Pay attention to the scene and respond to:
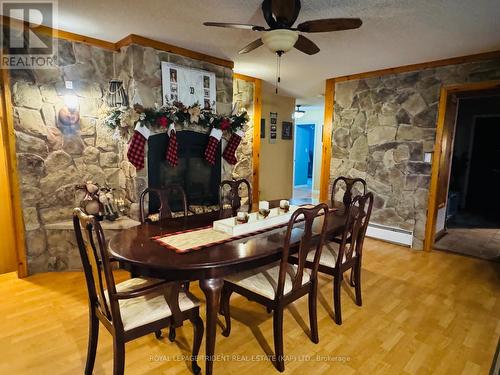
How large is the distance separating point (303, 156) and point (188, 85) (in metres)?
6.38

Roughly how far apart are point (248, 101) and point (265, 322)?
138 inches

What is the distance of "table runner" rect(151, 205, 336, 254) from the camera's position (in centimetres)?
176

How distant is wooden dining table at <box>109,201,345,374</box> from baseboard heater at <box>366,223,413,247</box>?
2.88 metres

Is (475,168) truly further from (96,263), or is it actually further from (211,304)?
(96,263)

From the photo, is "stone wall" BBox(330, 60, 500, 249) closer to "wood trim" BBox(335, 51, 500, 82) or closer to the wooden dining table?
"wood trim" BBox(335, 51, 500, 82)

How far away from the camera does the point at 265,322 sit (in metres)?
2.30

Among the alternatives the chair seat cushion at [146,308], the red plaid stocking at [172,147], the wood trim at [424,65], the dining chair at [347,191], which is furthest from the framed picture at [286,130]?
the chair seat cushion at [146,308]

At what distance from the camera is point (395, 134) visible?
4.17 metres

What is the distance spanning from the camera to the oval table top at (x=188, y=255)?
152cm

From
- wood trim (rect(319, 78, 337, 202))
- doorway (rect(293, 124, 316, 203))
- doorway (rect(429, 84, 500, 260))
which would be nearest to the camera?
wood trim (rect(319, 78, 337, 202))

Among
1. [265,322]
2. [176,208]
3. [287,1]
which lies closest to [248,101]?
[176,208]

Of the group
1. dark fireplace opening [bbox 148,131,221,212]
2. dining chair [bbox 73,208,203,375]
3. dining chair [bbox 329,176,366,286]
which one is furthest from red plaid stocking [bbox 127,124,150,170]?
dining chair [bbox 329,176,366,286]

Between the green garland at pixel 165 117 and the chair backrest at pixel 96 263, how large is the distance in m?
1.82

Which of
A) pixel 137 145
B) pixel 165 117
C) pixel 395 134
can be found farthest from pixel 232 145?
pixel 395 134
